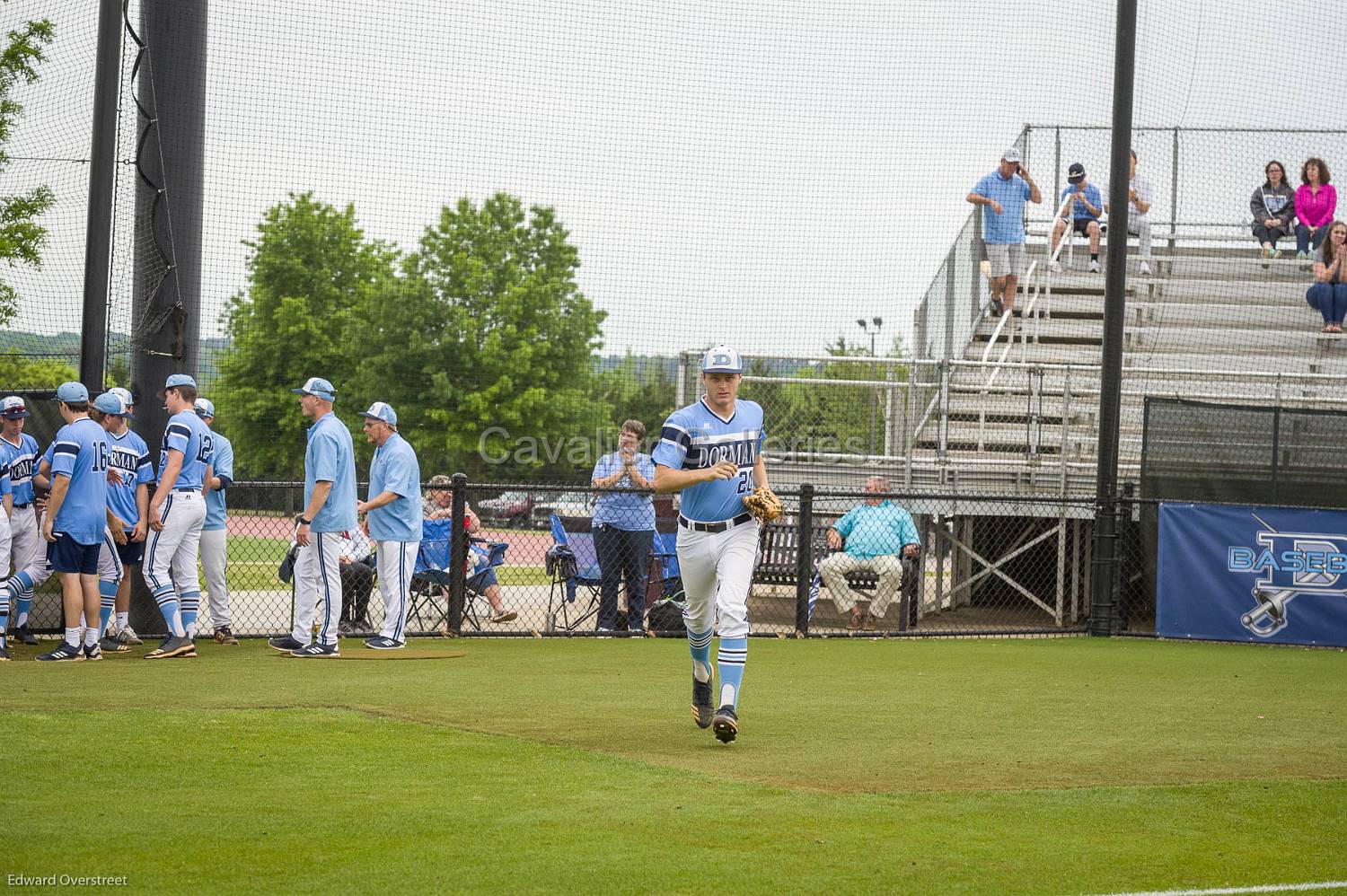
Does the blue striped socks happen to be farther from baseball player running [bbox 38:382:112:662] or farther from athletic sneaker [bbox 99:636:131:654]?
Answer: athletic sneaker [bbox 99:636:131:654]

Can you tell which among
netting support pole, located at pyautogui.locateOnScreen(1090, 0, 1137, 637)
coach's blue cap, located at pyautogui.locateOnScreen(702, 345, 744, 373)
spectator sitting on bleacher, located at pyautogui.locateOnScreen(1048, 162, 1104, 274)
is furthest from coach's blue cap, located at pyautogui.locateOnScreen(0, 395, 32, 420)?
spectator sitting on bleacher, located at pyautogui.locateOnScreen(1048, 162, 1104, 274)

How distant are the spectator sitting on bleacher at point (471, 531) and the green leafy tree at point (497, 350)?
25195 millimetres

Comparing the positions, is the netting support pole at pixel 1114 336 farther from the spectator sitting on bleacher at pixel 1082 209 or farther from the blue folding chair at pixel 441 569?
the blue folding chair at pixel 441 569

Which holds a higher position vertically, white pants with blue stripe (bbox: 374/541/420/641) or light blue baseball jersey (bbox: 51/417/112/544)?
light blue baseball jersey (bbox: 51/417/112/544)

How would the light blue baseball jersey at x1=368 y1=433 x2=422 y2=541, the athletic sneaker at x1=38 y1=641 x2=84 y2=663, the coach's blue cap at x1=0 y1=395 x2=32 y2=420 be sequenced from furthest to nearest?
the light blue baseball jersey at x1=368 y1=433 x2=422 y2=541 < the coach's blue cap at x1=0 y1=395 x2=32 y2=420 < the athletic sneaker at x1=38 y1=641 x2=84 y2=663

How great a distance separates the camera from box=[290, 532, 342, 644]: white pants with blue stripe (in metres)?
10.2

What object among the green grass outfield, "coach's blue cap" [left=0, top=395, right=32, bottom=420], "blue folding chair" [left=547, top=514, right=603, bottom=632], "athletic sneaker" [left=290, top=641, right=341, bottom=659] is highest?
"coach's blue cap" [left=0, top=395, right=32, bottom=420]

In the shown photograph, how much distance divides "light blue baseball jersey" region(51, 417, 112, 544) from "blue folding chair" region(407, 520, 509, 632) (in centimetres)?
348

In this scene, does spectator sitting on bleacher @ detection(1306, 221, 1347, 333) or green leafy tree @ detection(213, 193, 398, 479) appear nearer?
spectator sitting on bleacher @ detection(1306, 221, 1347, 333)

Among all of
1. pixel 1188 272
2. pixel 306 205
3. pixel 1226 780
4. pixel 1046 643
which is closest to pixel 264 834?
pixel 1226 780

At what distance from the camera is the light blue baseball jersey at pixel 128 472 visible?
10.5 meters

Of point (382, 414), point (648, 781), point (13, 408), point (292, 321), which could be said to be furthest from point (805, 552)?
point (292, 321)

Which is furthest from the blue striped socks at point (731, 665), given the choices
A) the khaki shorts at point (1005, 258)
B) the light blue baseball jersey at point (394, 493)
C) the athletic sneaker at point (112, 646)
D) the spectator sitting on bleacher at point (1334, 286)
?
the spectator sitting on bleacher at point (1334, 286)

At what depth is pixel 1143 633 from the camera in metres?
13.8
